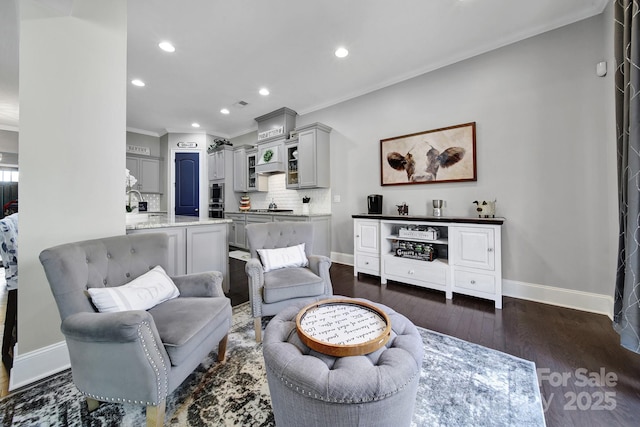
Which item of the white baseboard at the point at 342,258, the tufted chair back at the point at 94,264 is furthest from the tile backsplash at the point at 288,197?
the tufted chair back at the point at 94,264

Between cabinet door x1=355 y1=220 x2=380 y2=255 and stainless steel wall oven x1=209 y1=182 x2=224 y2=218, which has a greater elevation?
stainless steel wall oven x1=209 y1=182 x2=224 y2=218

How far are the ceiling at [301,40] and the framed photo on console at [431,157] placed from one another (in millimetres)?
927

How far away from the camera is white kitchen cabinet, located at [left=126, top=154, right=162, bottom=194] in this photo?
5.79 meters

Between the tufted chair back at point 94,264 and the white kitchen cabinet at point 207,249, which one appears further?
the white kitchen cabinet at point 207,249

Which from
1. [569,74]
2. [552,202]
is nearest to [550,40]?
[569,74]

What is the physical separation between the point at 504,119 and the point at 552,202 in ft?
3.47

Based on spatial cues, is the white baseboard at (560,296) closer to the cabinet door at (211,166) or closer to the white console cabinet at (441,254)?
the white console cabinet at (441,254)

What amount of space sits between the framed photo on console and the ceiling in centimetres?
93

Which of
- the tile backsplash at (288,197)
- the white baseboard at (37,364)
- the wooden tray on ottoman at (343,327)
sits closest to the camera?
the wooden tray on ottoman at (343,327)

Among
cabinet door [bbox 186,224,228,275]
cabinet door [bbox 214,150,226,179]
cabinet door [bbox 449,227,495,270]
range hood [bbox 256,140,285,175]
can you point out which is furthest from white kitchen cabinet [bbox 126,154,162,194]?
cabinet door [bbox 449,227,495,270]

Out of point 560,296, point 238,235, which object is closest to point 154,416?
point 560,296

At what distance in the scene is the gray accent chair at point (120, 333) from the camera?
1038 millimetres

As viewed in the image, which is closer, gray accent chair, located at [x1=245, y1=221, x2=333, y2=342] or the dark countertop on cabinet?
gray accent chair, located at [x1=245, y1=221, x2=333, y2=342]

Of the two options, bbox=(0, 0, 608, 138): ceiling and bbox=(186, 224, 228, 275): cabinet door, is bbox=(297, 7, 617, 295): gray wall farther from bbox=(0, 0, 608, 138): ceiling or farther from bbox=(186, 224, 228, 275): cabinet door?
bbox=(186, 224, 228, 275): cabinet door
